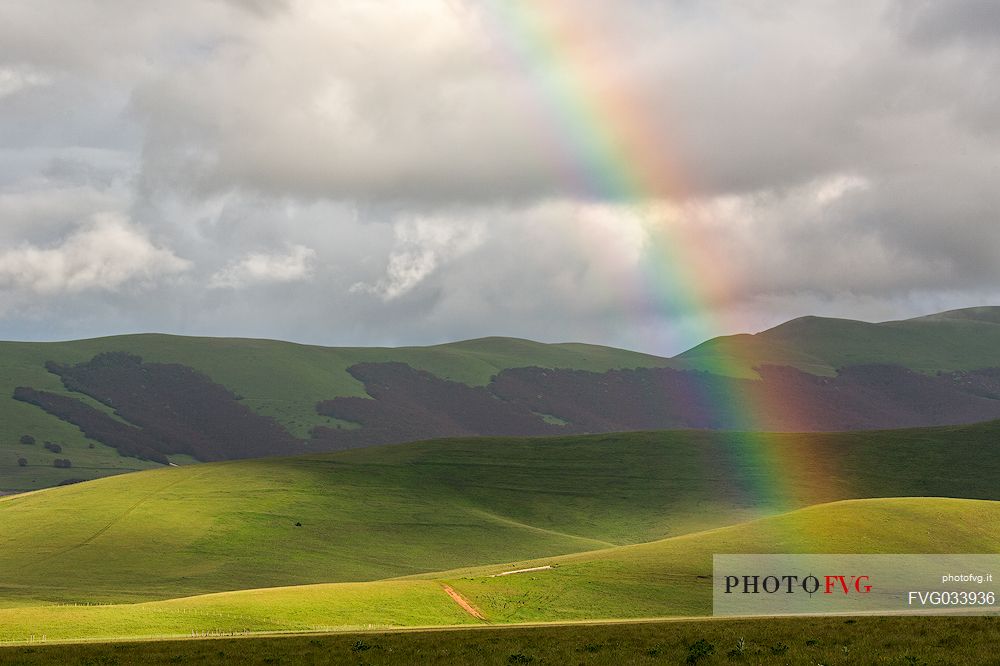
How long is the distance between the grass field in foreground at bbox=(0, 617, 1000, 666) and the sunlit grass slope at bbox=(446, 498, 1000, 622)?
33974 mm

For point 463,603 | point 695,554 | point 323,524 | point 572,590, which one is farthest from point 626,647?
point 323,524

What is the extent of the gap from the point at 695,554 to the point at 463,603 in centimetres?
3227

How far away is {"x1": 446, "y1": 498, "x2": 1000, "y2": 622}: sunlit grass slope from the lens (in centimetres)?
8444

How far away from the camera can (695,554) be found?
344 ft

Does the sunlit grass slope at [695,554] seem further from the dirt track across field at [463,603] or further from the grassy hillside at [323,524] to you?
the grassy hillside at [323,524]

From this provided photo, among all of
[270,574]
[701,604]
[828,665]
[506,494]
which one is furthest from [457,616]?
[506,494]

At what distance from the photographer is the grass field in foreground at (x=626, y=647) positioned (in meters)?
35.4

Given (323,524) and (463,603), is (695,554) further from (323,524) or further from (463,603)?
(323,524)

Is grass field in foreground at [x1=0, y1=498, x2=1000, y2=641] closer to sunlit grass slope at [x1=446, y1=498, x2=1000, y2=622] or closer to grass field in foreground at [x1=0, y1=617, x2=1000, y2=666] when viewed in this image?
sunlit grass slope at [x1=446, y1=498, x2=1000, y2=622]

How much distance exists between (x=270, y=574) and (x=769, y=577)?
260 ft

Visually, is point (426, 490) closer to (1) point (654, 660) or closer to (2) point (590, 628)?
(2) point (590, 628)

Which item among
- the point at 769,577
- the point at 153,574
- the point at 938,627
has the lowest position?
the point at 153,574

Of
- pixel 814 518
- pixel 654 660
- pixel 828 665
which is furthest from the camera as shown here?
pixel 814 518

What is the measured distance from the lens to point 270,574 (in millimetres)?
145500
